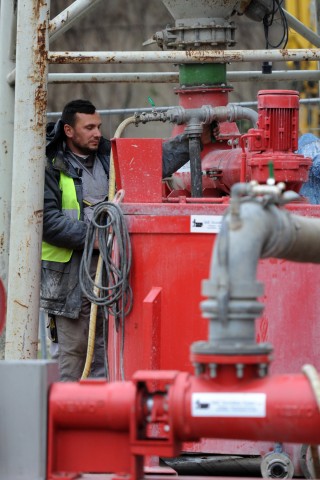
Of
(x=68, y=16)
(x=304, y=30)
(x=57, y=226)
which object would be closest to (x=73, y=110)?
(x=57, y=226)

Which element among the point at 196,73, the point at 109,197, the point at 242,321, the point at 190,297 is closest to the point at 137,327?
the point at 190,297

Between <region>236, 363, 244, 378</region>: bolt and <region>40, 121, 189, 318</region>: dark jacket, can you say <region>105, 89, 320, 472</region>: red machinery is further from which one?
<region>236, 363, 244, 378</region>: bolt

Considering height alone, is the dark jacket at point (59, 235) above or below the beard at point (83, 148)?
below

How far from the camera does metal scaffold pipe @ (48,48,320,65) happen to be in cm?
612

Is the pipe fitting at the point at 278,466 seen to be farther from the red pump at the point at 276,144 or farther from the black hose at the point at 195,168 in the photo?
the black hose at the point at 195,168

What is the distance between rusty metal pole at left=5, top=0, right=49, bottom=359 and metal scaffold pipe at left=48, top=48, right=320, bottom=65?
0.12 m

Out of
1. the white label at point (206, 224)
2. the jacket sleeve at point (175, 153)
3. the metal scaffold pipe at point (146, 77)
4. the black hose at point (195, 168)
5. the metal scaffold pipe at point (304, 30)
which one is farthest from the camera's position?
the metal scaffold pipe at point (304, 30)

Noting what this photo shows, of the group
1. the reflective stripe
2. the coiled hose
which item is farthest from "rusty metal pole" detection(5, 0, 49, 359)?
the reflective stripe

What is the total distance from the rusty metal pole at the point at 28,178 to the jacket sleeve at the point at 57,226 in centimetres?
89

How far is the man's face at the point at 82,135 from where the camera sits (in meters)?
7.46

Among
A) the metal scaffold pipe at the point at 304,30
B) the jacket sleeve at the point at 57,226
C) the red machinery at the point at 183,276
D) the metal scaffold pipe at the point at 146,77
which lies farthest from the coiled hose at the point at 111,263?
the metal scaffold pipe at the point at 304,30

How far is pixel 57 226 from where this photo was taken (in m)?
7.00

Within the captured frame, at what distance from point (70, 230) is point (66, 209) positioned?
23 cm

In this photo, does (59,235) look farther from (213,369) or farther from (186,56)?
(213,369)
